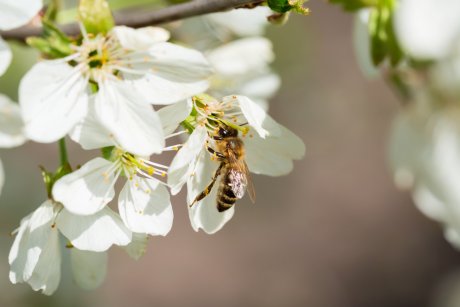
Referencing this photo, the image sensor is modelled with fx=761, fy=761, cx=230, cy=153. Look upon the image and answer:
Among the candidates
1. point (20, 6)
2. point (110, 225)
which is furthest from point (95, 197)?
point (20, 6)

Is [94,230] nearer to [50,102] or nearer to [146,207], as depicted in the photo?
[146,207]

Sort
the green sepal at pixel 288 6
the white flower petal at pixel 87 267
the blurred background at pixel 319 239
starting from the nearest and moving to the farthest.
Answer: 1. the green sepal at pixel 288 6
2. the white flower petal at pixel 87 267
3. the blurred background at pixel 319 239

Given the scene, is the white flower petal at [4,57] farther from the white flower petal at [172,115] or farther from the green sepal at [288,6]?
the green sepal at [288,6]

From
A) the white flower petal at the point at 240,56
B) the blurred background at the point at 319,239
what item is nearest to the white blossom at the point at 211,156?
the white flower petal at the point at 240,56

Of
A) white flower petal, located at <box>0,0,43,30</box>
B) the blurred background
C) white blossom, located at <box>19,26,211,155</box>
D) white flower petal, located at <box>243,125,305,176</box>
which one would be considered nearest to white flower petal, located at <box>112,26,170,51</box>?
white blossom, located at <box>19,26,211,155</box>

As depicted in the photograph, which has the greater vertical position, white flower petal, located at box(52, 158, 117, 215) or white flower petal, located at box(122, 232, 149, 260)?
white flower petal, located at box(52, 158, 117, 215)

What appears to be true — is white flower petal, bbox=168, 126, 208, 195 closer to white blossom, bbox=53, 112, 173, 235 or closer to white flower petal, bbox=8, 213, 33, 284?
white blossom, bbox=53, 112, 173, 235
